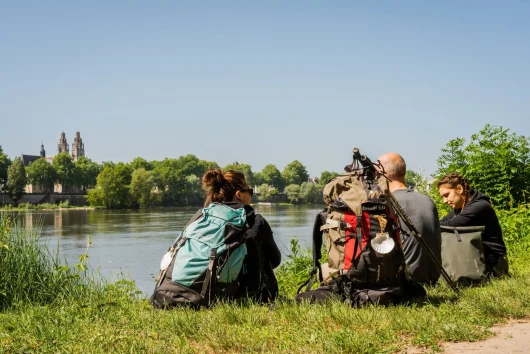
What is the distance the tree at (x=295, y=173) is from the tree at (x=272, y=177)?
4.50ft

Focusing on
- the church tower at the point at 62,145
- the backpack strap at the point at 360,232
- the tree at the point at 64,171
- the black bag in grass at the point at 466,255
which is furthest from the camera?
the church tower at the point at 62,145

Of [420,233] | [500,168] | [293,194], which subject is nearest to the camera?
[420,233]

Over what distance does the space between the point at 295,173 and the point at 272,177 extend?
631 centimetres

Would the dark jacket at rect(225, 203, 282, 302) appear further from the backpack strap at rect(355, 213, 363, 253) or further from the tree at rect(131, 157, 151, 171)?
the tree at rect(131, 157, 151, 171)

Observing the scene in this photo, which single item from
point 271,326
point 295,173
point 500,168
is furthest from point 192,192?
point 271,326

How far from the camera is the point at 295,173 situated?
132500 mm

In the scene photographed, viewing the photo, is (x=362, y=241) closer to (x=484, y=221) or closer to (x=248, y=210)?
(x=248, y=210)

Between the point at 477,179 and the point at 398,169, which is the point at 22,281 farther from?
the point at 477,179

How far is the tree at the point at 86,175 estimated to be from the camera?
11206 centimetres

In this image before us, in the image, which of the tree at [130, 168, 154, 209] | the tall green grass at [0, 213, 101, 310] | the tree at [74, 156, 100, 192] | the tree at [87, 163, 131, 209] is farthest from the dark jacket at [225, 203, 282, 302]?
the tree at [74, 156, 100, 192]

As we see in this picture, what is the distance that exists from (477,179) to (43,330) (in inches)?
321

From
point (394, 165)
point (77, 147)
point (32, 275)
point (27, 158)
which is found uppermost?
point (77, 147)

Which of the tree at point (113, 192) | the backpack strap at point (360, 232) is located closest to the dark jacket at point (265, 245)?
the backpack strap at point (360, 232)

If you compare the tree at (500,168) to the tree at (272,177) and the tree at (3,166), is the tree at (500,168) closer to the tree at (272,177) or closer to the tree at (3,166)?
the tree at (3,166)
